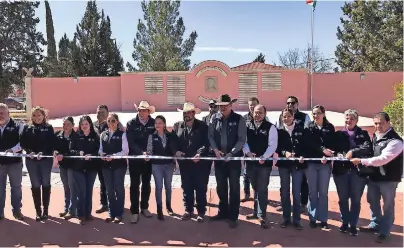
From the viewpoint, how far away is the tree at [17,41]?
2661 cm

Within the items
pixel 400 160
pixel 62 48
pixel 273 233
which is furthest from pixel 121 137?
pixel 62 48

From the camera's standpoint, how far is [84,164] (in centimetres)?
536

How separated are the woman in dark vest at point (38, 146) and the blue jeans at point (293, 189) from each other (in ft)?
11.2

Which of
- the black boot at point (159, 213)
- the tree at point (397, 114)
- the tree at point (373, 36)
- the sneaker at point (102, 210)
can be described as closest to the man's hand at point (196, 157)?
the black boot at point (159, 213)

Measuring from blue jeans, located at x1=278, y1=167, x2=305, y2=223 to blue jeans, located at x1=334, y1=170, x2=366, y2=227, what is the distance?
513 millimetres

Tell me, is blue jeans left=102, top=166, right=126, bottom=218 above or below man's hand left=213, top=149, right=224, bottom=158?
below

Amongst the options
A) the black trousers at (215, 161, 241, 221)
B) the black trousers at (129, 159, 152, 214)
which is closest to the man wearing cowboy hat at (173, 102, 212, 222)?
the black trousers at (215, 161, 241, 221)

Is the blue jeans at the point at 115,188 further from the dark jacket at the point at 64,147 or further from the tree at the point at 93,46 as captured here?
the tree at the point at 93,46

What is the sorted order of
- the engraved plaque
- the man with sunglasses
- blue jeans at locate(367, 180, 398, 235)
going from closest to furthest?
blue jeans at locate(367, 180, 398, 235) < the man with sunglasses < the engraved plaque

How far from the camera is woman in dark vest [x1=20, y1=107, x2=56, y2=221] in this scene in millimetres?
5336

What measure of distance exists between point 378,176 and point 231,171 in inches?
74.6

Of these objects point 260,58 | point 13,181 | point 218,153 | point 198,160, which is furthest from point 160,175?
point 260,58

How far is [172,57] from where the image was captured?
94.7 ft

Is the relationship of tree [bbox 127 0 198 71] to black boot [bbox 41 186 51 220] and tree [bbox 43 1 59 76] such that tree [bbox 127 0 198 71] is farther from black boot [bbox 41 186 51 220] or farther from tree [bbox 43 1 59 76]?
black boot [bbox 41 186 51 220]
